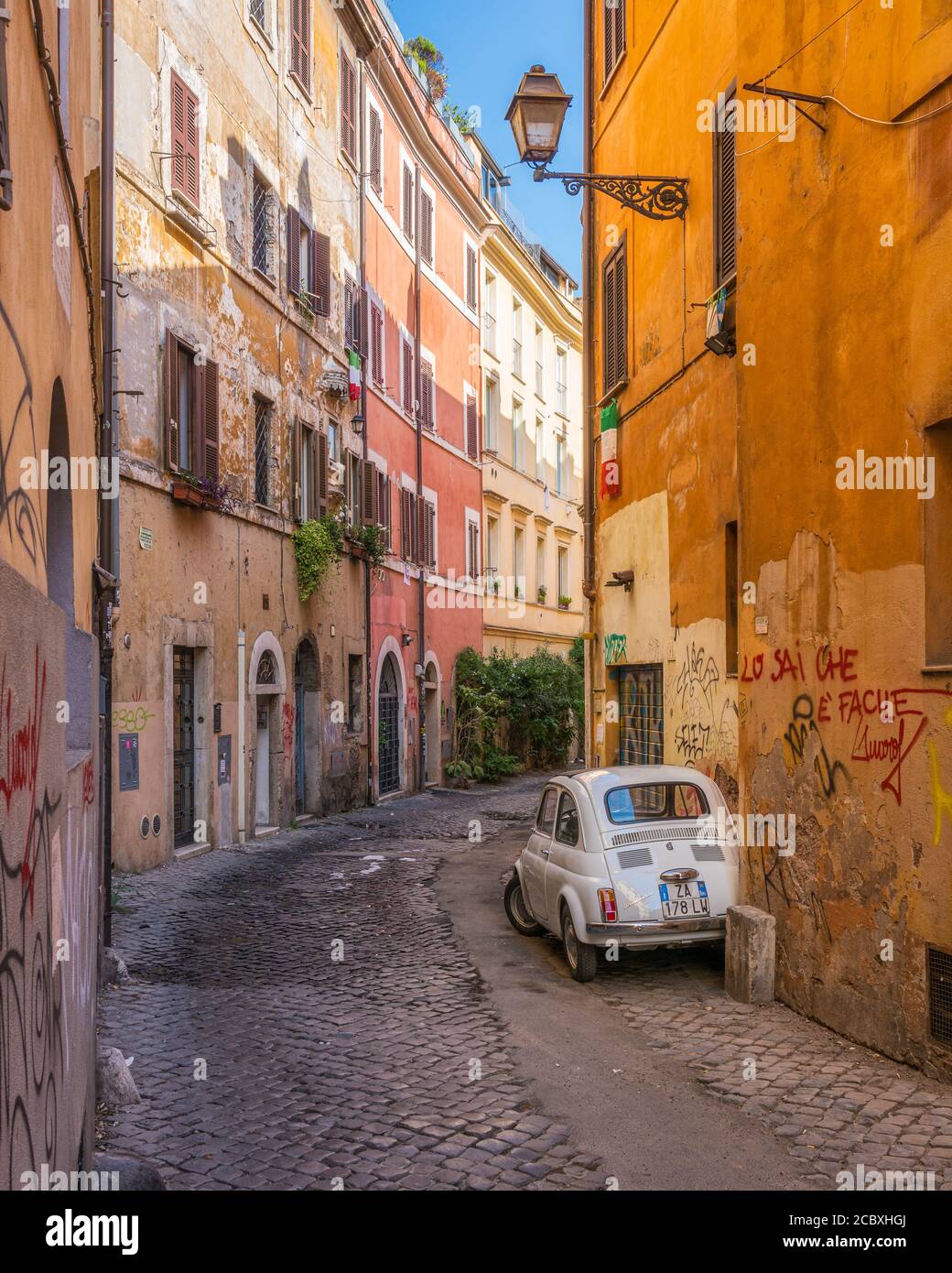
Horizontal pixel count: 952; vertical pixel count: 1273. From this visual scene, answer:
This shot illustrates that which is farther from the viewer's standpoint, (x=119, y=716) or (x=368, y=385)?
(x=368, y=385)

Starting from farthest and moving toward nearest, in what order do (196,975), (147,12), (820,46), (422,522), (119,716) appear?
(422,522), (147,12), (119,716), (196,975), (820,46)

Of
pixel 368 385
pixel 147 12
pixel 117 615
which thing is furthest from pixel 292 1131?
pixel 368 385

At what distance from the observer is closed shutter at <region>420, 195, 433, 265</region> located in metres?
29.1

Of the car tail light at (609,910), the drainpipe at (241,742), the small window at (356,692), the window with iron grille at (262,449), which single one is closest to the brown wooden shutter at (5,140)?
the car tail light at (609,910)

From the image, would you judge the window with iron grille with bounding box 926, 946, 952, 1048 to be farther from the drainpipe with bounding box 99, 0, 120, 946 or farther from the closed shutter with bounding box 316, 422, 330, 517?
the closed shutter with bounding box 316, 422, 330, 517

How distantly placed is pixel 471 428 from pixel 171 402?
59.7ft

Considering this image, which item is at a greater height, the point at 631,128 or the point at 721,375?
the point at 631,128

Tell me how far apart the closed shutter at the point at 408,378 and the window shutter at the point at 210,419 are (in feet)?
36.5

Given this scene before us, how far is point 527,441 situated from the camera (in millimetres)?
38125

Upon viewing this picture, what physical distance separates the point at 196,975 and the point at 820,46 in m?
7.71

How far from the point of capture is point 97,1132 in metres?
5.75

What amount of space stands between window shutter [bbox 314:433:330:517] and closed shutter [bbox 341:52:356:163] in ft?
19.8

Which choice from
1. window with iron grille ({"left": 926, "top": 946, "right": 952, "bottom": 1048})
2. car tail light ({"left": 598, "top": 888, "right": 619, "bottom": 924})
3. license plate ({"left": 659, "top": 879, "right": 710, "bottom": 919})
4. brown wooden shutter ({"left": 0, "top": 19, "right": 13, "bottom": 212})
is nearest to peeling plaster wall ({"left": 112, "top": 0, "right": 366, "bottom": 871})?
car tail light ({"left": 598, "top": 888, "right": 619, "bottom": 924})
